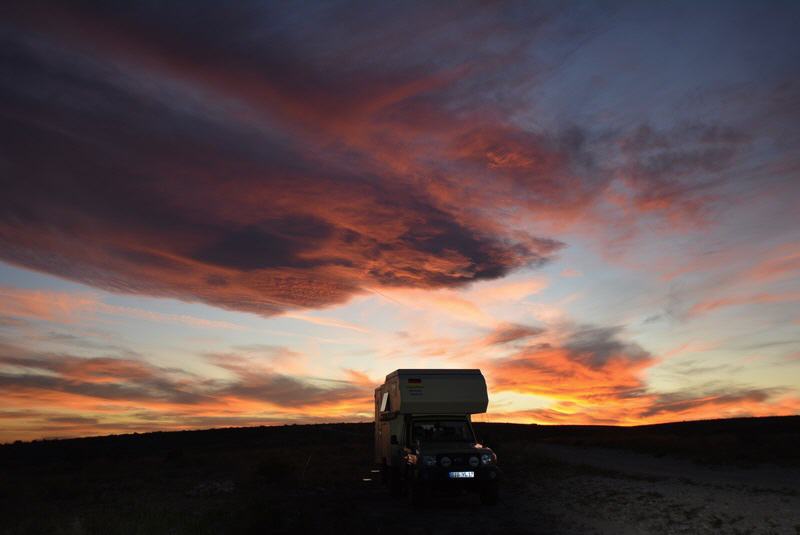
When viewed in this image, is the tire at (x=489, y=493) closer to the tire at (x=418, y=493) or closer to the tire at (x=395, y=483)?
the tire at (x=418, y=493)

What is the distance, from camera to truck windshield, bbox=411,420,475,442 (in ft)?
67.2

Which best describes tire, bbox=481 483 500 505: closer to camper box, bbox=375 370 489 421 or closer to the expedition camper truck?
the expedition camper truck

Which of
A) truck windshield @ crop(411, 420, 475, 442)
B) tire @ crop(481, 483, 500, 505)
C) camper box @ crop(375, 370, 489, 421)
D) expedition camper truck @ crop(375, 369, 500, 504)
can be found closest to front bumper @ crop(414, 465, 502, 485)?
expedition camper truck @ crop(375, 369, 500, 504)

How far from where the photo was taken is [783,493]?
18.9 meters

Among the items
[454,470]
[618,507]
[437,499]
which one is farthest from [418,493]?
[618,507]

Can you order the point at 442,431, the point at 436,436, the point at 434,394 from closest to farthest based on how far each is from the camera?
the point at 436,436, the point at 442,431, the point at 434,394

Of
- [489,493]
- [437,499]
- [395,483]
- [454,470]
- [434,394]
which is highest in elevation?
[434,394]

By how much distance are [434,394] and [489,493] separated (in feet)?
11.3

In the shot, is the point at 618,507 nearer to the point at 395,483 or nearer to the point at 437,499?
the point at 437,499

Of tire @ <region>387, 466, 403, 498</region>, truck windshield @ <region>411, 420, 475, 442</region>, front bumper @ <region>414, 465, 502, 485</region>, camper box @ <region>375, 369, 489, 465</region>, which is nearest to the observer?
front bumper @ <region>414, 465, 502, 485</region>

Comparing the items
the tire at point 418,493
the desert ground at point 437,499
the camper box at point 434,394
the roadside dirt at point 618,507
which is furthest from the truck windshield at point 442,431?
the roadside dirt at point 618,507

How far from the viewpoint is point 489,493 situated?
749 inches

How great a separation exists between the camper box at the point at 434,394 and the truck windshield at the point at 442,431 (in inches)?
16.3

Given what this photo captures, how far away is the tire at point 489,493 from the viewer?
18.8 meters
